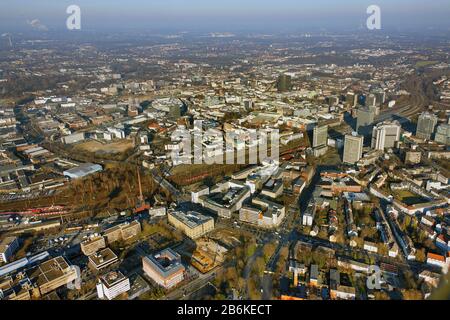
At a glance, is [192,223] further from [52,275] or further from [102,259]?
[52,275]

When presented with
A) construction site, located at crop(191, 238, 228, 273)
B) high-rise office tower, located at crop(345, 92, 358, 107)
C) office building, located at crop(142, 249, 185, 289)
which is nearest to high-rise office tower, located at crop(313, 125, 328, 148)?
construction site, located at crop(191, 238, 228, 273)

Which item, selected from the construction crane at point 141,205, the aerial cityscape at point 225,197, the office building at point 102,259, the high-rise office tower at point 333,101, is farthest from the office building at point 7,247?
the high-rise office tower at point 333,101

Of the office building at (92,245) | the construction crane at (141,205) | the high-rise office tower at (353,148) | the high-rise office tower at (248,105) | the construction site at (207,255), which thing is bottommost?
the construction site at (207,255)

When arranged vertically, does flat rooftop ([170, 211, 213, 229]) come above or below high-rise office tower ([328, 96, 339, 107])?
below

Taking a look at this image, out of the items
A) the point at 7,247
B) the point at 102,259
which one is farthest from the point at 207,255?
the point at 7,247

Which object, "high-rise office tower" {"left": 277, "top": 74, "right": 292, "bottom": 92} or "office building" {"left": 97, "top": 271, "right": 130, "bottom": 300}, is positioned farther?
"high-rise office tower" {"left": 277, "top": 74, "right": 292, "bottom": 92}

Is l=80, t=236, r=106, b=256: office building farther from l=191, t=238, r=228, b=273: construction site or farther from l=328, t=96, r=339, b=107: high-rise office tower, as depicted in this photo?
l=328, t=96, r=339, b=107: high-rise office tower

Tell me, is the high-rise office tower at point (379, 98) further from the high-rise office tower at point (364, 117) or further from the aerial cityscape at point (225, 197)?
the high-rise office tower at point (364, 117)
